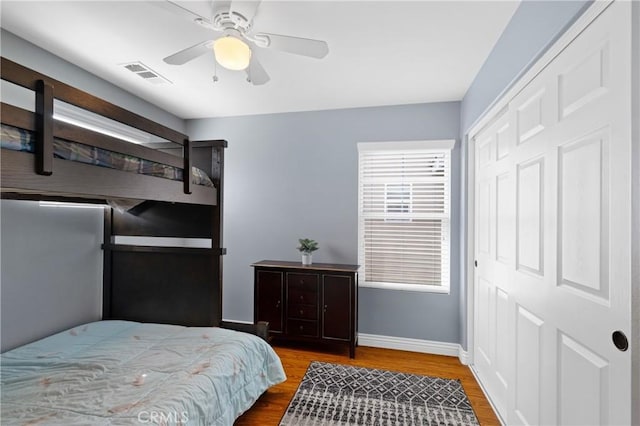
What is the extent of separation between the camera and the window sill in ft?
10.0

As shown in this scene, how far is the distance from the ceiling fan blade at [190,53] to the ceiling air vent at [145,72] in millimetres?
810

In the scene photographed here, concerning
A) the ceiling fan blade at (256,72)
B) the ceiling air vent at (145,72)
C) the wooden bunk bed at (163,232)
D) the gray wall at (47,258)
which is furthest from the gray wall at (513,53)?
the gray wall at (47,258)

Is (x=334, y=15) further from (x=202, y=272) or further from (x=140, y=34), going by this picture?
(x=202, y=272)

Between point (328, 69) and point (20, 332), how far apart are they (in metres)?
2.96

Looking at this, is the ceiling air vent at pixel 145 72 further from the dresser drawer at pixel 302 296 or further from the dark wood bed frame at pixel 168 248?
the dresser drawer at pixel 302 296

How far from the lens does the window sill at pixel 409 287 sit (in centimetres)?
306

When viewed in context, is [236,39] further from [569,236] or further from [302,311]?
[302,311]

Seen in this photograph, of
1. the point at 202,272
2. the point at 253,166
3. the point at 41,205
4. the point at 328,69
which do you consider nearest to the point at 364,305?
the point at 202,272

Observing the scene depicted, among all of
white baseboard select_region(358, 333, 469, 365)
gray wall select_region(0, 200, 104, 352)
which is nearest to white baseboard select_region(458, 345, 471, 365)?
white baseboard select_region(358, 333, 469, 365)

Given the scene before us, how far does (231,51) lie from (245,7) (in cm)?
22

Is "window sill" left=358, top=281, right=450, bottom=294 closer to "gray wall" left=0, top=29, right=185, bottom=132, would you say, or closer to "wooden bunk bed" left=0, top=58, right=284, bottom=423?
"wooden bunk bed" left=0, top=58, right=284, bottom=423

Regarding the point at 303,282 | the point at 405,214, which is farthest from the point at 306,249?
the point at 405,214

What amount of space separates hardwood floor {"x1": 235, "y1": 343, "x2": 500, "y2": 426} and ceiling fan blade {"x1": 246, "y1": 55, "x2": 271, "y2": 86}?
2247 millimetres

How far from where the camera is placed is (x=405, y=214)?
3.18 meters
